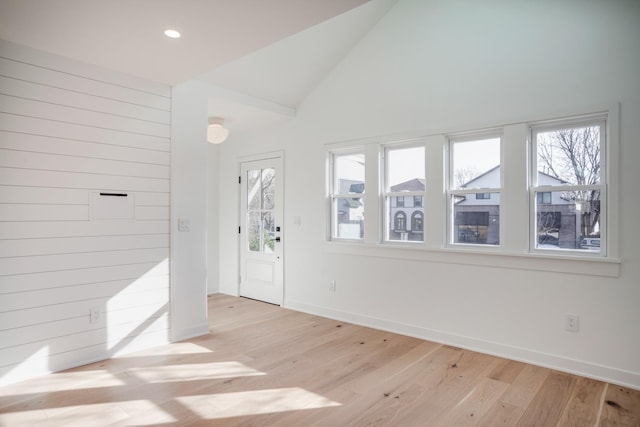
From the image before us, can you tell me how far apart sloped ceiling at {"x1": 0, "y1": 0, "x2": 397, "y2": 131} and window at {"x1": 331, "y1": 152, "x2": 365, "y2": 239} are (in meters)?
1.25

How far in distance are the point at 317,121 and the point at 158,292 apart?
8.76ft

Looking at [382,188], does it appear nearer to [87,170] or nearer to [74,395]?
[87,170]

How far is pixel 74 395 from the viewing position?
104 inches

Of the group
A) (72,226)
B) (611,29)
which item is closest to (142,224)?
(72,226)

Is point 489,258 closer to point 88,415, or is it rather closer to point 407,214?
point 407,214

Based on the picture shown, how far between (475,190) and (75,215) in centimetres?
351

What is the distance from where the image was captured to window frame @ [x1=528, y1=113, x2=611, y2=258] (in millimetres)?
2957

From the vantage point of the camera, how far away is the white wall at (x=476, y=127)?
9.45 ft

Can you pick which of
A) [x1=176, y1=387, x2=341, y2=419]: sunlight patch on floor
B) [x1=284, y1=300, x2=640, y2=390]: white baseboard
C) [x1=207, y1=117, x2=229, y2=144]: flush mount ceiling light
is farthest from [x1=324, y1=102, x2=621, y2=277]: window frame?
[x1=176, y1=387, x2=341, y2=419]: sunlight patch on floor

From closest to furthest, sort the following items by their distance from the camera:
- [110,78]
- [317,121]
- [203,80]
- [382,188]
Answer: [110,78], [203,80], [382,188], [317,121]

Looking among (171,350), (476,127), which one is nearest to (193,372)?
(171,350)

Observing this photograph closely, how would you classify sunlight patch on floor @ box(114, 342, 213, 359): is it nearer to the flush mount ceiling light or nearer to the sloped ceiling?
the flush mount ceiling light

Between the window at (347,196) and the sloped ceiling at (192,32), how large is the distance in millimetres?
1252

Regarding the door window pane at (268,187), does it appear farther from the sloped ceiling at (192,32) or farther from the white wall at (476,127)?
the sloped ceiling at (192,32)
